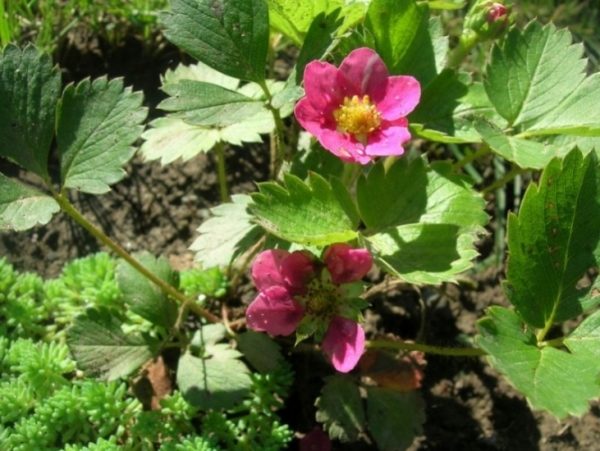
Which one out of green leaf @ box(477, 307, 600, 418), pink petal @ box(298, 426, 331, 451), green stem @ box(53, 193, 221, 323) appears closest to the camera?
green leaf @ box(477, 307, 600, 418)

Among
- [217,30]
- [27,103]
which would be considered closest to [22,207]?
[27,103]

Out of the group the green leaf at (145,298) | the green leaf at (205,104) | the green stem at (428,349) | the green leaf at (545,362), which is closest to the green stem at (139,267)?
the green leaf at (145,298)

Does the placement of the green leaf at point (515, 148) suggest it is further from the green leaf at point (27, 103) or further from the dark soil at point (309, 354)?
the green leaf at point (27, 103)

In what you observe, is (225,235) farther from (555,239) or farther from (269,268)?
(555,239)

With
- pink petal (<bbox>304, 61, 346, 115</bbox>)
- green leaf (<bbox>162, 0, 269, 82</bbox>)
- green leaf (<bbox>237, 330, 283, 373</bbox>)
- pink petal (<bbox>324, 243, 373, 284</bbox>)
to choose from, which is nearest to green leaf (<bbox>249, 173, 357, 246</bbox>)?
pink petal (<bbox>324, 243, 373, 284</bbox>)

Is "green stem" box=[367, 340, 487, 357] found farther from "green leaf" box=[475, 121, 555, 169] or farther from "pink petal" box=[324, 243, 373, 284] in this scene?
"green leaf" box=[475, 121, 555, 169]

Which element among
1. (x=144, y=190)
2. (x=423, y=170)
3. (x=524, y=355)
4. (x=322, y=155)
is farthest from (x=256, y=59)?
(x=144, y=190)

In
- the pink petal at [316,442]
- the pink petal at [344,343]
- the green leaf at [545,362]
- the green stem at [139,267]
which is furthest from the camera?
the pink petal at [316,442]

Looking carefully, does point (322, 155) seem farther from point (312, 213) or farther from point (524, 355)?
point (524, 355)
